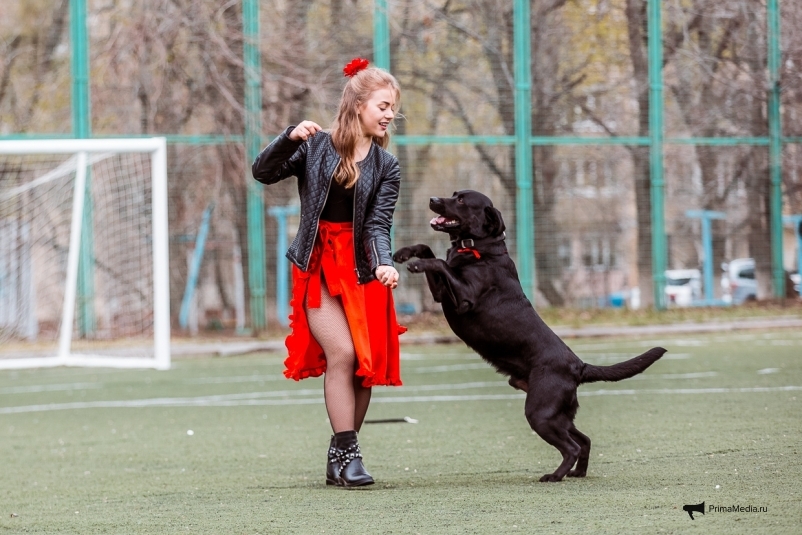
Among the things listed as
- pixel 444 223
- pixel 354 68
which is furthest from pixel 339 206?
pixel 354 68

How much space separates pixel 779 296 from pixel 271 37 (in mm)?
8045

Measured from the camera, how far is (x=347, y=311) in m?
5.20

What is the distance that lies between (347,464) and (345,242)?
3.16 ft

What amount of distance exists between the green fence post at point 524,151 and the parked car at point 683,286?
213cm

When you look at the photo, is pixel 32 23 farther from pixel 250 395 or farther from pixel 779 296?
pixel 779 296

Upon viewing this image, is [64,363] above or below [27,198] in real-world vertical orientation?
below

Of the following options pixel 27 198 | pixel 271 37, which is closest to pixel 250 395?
pixel 27 198

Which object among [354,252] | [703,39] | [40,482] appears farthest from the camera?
[703,39]

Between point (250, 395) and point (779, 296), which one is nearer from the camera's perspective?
point (250, 395)

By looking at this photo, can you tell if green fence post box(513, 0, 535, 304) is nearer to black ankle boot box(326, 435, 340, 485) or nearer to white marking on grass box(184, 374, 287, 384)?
white marking on grass box(184, 374, 287, 384)

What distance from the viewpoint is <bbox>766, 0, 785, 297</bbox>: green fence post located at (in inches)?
671

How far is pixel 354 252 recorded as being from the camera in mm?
5195

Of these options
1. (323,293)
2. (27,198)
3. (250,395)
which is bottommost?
(250,395)

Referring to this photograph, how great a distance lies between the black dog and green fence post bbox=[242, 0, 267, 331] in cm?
1021
